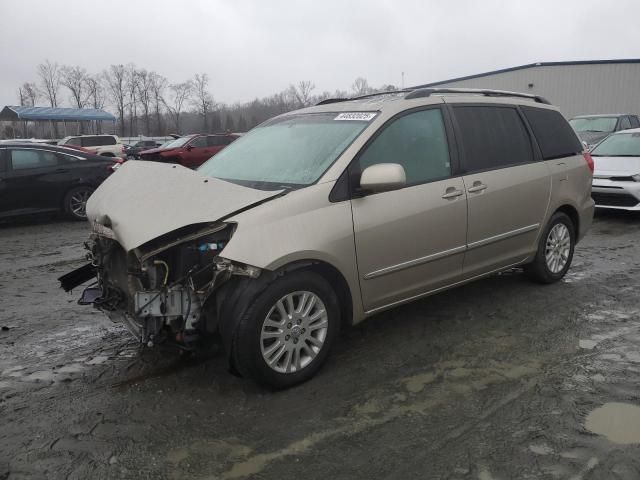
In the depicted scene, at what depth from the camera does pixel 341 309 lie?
370 cm

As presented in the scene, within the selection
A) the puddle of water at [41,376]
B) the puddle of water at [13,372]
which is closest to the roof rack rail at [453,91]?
the puddle of water at [41,376]

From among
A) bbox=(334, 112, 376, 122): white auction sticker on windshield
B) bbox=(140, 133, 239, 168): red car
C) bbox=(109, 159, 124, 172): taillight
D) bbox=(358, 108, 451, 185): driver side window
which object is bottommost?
bbox=(358, 108, 451, 185): driver side window

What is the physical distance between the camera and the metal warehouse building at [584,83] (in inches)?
1200

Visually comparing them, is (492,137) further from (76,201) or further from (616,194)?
(76,201)

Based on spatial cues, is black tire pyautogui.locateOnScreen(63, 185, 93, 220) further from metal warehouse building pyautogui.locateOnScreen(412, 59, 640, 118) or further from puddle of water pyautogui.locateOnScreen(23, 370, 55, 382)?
metal warehouse building pyautogui.locateOnScreen(412, 59, 640, 118)

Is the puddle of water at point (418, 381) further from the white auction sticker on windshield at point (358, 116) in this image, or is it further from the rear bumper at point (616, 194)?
the rear bumper at point (616, 194)

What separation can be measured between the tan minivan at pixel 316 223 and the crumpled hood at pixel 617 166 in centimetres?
487

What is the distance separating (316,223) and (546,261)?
2911mm

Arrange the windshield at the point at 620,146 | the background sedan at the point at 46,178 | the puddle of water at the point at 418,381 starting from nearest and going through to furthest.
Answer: the puddle of water at the point at 418,381 < the background sedan at the point at 46,178 < the windshield at the point at 620,146

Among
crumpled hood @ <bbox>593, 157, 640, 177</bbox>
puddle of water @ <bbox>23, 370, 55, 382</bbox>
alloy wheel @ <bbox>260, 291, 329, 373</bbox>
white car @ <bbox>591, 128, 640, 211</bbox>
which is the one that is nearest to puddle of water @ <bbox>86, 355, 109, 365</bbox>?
puddle of water @ <bbox>23, 370, 55, 382</bbox>

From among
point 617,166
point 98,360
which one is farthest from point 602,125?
point 98,360

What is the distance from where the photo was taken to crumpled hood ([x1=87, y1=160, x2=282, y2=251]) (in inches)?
126

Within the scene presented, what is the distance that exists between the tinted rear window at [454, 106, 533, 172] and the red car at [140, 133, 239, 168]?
50.9 feet

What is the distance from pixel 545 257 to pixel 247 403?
3.37 m
